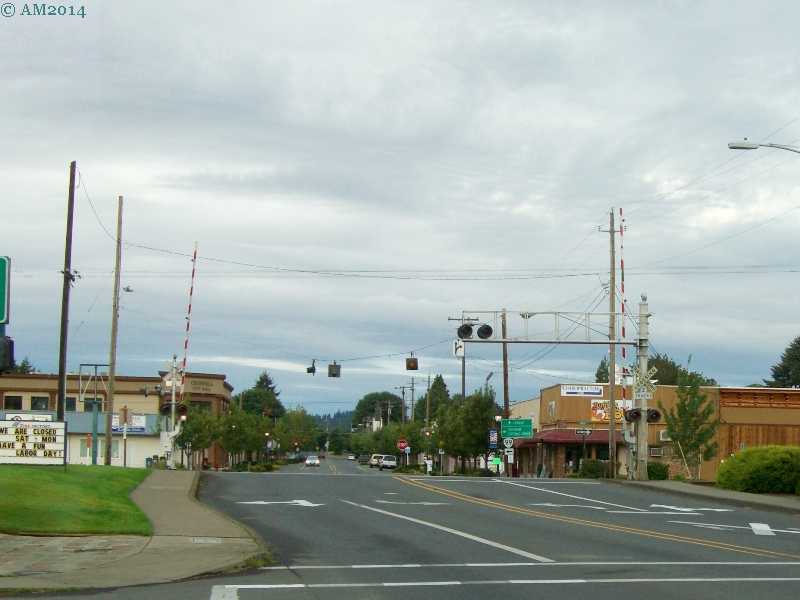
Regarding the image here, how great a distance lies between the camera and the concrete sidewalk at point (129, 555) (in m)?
13.3

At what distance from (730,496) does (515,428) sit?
120 ft

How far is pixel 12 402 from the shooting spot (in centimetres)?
8831

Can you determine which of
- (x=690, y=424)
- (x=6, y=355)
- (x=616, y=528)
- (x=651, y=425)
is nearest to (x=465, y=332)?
(x=616, y=528)

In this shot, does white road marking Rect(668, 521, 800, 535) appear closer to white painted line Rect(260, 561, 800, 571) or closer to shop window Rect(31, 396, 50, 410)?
white painted line Rect(260, 561, 800, 571)

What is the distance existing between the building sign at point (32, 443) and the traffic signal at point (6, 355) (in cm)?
741

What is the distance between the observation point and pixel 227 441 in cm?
8556

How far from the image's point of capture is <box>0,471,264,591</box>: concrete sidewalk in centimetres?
1326

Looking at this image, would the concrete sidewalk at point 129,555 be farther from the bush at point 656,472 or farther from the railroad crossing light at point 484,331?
the bush at point 656,472

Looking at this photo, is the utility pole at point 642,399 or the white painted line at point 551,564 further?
the utility pole at point 642,399

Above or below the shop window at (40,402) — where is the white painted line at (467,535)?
below

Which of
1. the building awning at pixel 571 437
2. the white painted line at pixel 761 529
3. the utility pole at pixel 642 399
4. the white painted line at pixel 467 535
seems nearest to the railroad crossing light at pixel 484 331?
the utility pole at pixel 642 399

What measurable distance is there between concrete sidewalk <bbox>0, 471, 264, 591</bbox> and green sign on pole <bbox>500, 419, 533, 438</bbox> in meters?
46.5

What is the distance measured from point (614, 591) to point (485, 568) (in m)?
2.58

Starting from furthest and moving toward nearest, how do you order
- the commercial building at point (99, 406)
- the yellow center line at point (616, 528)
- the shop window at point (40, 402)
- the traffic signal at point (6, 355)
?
the shop window at point (40, 402) → the commercial building at point (99, 406) → the yellow center line at point (616, 528) → the traffic signal at point (6, 355)
